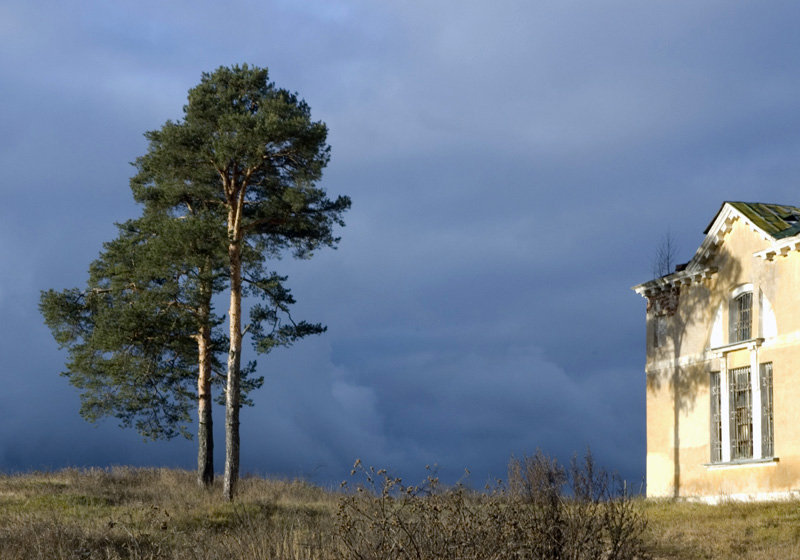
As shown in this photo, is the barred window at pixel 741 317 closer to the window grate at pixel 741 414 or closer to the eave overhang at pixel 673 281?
the window grate at pixel 741 414

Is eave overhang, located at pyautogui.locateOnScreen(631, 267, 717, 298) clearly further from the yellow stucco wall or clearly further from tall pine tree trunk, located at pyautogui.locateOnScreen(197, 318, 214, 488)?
tall pine tree trunk, located at pyautogui.locateOnScreen(197, 318, 214, 488)

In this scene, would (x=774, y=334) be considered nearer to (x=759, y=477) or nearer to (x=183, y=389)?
(x=759, y=477)

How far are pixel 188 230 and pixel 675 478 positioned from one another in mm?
15091

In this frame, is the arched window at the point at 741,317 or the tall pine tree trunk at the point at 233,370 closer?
the arched window at the point at 741,317

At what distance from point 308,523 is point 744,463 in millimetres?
15192

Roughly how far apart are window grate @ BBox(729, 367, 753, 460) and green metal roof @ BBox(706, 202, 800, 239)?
359 cm

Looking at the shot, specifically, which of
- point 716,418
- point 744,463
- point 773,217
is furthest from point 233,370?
point 773,217

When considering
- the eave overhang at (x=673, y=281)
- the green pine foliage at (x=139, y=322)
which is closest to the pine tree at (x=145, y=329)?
the green pine foliage at (x=139, y=322)

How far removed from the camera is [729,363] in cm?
2338

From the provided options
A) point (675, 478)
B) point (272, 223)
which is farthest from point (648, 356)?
point (272, 223)

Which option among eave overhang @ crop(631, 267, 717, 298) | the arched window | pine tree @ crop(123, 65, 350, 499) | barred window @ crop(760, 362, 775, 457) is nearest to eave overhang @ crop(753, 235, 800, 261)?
the arched window

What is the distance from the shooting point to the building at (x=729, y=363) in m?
21.5

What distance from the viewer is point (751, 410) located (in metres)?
22.6

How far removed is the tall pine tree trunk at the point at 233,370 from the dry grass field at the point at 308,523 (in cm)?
76
